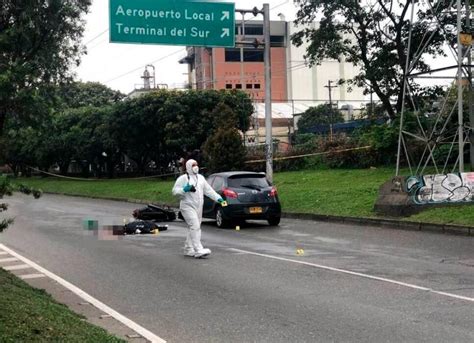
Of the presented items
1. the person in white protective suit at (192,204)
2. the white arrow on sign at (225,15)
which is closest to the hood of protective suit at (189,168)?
the person in white protective suit at (192,204)

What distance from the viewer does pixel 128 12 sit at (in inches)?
754

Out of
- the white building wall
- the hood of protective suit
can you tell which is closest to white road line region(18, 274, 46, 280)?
the hood of protective suit

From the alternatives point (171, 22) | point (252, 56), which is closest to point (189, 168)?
point (171, 22)

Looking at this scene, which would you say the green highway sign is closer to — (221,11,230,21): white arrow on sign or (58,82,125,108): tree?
(221,11,230,21): white arrow on sign

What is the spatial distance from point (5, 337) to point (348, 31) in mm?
24857

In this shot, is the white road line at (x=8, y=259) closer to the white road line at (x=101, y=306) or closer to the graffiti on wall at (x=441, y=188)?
the white road line at (x=101, y=306)

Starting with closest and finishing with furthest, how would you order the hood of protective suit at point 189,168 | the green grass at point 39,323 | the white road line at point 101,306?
the green grass at point 39,323
the white road line at point 101,306
the hood of protective suit at point 189,168

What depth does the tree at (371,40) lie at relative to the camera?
85.3 ft

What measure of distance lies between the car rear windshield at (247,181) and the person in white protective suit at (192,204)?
533 cm

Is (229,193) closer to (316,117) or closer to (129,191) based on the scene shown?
(129,191)

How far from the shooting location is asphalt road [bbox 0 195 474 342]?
644 cm

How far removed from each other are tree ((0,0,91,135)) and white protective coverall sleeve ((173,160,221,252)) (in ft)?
9.52

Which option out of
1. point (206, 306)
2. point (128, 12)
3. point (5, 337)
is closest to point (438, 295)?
point (206, 306)

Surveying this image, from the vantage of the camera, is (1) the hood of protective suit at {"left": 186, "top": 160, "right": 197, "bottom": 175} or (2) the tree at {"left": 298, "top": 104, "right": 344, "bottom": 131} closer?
(1) the hood of protective suit at {"left": 186, "top": 160, "right": 197, "bottom": 175}
